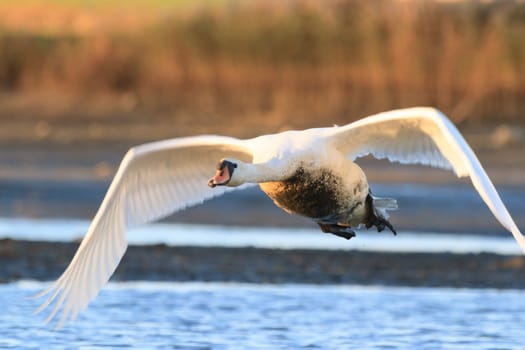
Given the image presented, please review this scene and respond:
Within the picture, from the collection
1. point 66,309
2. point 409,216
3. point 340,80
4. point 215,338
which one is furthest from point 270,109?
point 66,309

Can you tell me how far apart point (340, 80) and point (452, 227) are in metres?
10.6

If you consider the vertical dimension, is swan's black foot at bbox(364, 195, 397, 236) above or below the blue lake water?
above

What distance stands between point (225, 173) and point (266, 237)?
6723mm

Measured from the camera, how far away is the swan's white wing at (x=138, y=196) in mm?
9680

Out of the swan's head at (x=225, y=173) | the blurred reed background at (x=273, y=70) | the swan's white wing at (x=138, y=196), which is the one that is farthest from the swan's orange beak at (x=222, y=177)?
the blurred reed background at (x=273, y=70)

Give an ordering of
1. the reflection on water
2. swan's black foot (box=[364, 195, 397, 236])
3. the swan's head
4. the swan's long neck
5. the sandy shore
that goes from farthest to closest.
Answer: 1. the reflection on water
2. the sandy shore
3. swan's black foot (box=[364, 195, 397, 236])
4. the swan's long neck
5. the swan's head

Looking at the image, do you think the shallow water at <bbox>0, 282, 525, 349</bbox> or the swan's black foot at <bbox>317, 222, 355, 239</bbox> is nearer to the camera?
the swan's black foot at <bbox>317, 222, 355, 239</bbox>

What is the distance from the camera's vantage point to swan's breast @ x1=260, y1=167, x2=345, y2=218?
33.0 feet

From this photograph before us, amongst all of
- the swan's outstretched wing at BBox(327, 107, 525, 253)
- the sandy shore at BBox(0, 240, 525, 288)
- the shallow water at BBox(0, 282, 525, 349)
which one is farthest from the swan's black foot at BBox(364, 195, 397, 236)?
the sandy shore at BBox(0, 240, 525, 288)

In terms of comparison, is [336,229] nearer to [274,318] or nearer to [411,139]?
[411,139]

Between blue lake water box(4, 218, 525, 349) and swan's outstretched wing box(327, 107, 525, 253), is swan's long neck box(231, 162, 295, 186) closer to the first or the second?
swan's outstretched wing box(327, 107, 525, 253)

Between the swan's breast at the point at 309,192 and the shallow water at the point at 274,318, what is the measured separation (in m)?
1.33

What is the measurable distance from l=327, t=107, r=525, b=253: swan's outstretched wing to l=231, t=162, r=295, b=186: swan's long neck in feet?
1.68

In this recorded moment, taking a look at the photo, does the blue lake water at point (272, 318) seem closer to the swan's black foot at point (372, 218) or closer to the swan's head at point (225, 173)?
the swan's black foot at point (372, 218)
